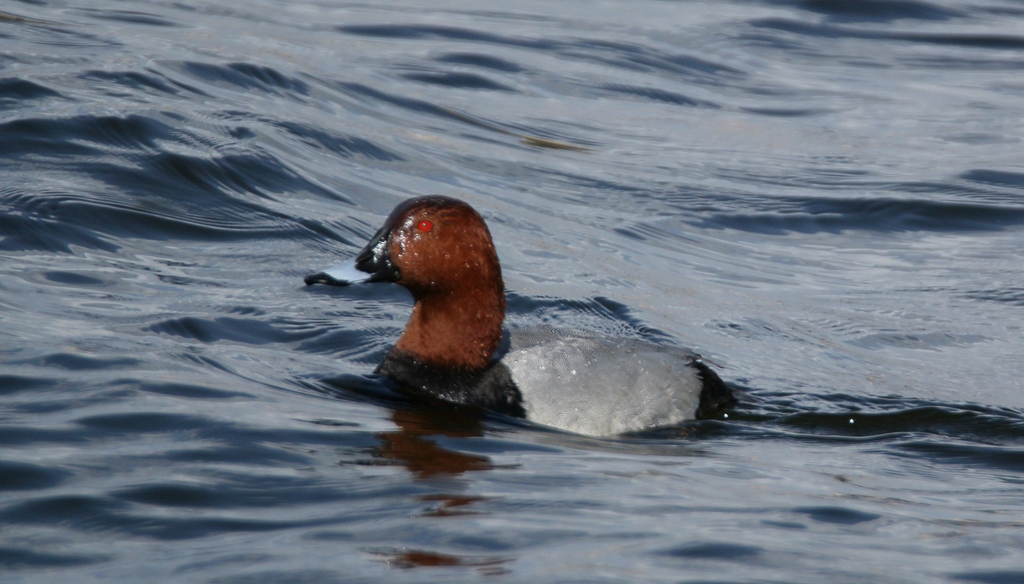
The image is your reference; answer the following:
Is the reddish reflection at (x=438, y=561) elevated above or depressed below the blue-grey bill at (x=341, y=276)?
below

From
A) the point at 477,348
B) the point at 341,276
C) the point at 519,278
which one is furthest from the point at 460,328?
the point at 519,278

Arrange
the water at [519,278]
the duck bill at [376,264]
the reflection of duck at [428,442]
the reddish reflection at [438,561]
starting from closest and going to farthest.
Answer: the reddish reflection at [438,561]
the water at [519,278]
the reflection of duck at [428,442]
the duck bill at [376,264]

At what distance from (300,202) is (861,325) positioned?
415 centimetres

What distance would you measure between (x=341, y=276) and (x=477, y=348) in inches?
30.0

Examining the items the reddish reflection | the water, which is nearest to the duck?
the water

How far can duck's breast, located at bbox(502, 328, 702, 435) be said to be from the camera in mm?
6059

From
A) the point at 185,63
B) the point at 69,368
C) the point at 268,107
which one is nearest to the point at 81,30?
the point at 185,63

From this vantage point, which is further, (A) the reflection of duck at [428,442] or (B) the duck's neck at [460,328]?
(B) the duck's neck at [460,328]

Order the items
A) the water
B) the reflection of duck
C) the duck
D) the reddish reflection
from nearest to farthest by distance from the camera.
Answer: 1. the reddish reflection
2. the water
3. the reflection of duck
4. the duck

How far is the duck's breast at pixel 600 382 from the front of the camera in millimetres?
6059

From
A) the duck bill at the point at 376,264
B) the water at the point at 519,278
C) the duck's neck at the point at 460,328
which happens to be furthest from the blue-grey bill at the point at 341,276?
the water at the point at 519,278

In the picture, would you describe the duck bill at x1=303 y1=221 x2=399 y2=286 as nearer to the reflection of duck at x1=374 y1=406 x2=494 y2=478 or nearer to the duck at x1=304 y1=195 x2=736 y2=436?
the duck at x1=304 y1=195 x2=736 y2=436

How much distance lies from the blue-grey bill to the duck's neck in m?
0.37

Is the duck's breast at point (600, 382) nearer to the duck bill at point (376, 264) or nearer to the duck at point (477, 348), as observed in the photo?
the duck at point (477, 348)
